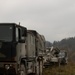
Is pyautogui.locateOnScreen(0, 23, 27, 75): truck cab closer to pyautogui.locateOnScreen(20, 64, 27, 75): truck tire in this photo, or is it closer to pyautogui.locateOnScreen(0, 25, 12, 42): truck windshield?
pyautogui.locateOnScreen(0, 25, 12, 42): truck windshield

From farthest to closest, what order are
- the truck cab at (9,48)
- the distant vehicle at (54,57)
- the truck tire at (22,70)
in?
the distant vehicle at (54,57)
the truck tire at (22,70)
the truck cab at (9,48)

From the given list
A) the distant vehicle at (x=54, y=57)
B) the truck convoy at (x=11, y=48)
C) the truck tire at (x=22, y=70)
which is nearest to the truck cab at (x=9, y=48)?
the truck convoy at (x=11, y=48)

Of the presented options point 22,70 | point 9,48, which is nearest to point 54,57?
point 22,70

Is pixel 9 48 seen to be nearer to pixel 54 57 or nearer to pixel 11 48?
pixel 11 48

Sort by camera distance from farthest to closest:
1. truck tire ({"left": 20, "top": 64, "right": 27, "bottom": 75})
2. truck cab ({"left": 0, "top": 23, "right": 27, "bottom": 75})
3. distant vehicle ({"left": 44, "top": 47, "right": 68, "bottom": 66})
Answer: distant vehicle ({"left": 44, "top": 47, "right": 68, "bottom": 66}), truck tire ({"left": 20, "top": 64, "right": 27, "bottom": 75}), truck cab ({"left": 0, "top": 23, "right": 27, "bottom": 75})

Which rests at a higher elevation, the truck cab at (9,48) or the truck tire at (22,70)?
the truck cab at (9,48)

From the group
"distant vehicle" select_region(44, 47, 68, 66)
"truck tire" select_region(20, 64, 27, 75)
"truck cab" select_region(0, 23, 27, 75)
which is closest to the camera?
"truck cab" select_region(0, 23, 27, 75)

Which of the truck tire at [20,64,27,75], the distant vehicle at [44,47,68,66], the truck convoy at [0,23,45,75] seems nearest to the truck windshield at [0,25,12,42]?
the truck convoy at [0,23,45,75]

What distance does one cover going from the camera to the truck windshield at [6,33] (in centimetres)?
1659

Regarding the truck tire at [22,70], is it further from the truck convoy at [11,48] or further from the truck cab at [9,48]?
the truck cab at [9,48]

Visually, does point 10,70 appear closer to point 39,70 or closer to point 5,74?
point 5,74

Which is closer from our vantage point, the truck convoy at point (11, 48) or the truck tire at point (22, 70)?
the truck convoy at point (11, 48)

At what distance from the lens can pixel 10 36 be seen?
16.6 meters

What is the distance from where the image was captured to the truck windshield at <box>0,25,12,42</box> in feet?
54.4
